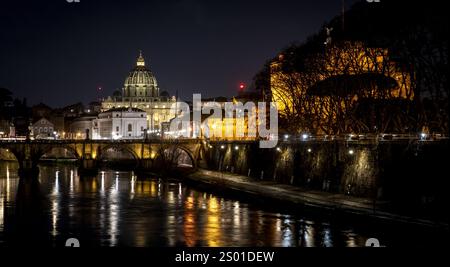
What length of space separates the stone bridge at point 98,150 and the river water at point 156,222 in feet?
91.3

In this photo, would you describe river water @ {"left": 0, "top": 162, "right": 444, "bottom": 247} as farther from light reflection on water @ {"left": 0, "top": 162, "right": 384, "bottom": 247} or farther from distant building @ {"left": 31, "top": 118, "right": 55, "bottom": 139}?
distant building @ {"left": 31, "top": 118, "right": 55, "bottom": 139}

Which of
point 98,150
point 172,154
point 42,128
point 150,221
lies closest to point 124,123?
point 42,128

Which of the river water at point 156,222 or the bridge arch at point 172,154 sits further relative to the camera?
the bridge arch at point 172,154

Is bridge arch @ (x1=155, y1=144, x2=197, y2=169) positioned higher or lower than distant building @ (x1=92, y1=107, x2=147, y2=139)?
lower

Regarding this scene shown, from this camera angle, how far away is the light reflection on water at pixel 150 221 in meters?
38.3

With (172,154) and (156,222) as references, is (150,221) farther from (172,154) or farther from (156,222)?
(172,154)

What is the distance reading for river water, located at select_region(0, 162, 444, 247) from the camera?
38000 millimetres

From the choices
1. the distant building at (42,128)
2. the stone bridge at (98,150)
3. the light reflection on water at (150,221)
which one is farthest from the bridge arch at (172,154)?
the distant building at (42,128)

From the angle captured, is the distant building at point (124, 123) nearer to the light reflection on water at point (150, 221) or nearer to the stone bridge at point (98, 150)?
the stone bridge at point (98, 150)

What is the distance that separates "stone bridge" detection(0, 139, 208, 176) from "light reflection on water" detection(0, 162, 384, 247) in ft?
89.1

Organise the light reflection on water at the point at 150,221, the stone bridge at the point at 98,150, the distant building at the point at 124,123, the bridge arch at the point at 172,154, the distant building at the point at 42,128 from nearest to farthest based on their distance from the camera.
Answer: the light reflection on water at the point at 150,221, the stone bridge at the point at 98,150, the bridge arch at the point at 172,154, the distant building at the point at 42,128, the distant building at the point at 124,123

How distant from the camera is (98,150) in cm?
10131

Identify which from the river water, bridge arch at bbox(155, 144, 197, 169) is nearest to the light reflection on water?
the river water
